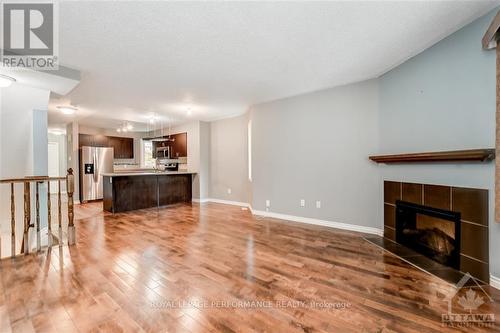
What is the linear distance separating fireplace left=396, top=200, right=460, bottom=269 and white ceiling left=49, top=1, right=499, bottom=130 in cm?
198

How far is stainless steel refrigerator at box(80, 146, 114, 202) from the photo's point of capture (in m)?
6.73

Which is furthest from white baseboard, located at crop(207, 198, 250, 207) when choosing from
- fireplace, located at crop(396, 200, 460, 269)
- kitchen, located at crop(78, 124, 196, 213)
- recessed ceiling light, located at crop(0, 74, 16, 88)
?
recessed ceiling light, located at crop(0, 74, 16, 88)

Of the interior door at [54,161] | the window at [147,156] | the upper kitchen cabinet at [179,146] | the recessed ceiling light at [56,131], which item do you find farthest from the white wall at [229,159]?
the interior door at [54,161]

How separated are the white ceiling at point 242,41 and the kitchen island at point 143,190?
85.2 inches

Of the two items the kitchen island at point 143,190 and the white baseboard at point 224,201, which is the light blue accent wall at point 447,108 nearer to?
the white baseboard at point 224,201

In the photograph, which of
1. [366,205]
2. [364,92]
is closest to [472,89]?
[364,92]

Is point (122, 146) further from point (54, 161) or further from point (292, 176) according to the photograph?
point (292, 176)

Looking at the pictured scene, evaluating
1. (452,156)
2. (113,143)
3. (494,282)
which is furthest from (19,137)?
(494,282)

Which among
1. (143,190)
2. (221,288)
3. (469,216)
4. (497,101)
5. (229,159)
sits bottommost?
(221,288)

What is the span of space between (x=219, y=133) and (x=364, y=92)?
13.7ft

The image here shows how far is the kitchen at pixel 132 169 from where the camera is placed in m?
5.42

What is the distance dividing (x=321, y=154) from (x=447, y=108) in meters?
1.87

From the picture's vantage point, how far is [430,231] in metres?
2.79

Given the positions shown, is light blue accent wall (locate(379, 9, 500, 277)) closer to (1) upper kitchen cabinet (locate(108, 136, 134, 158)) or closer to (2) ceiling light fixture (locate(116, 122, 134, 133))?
(2) ceiling light fixture (locate(116, 122, 134, 133))
